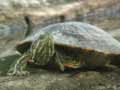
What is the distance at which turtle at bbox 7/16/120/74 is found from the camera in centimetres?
421

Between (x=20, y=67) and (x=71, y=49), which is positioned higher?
(x=71, y=49)

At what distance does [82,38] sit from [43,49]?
0.45 meters

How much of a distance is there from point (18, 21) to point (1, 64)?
8559 mm

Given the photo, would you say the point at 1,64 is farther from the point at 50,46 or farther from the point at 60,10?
→ the point at 60,10

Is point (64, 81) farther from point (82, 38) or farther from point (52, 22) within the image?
point (52, 22)

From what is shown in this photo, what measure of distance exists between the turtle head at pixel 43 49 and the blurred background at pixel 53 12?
7944 mm

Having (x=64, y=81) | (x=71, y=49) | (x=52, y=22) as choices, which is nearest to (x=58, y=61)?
(x=71, y=49)

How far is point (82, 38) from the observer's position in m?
4.32

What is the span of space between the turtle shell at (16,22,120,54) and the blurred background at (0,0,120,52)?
307 inches

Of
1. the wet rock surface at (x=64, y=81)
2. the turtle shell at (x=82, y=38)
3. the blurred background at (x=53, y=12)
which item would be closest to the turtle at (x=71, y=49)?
the turtle shell at (x=82, y=38)

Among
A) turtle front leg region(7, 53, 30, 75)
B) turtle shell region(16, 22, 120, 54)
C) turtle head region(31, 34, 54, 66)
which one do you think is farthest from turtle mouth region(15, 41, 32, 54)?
turtle head region(31, 34, 54, 66)

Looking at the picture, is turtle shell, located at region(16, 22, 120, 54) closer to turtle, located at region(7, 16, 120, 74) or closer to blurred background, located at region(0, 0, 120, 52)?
turtle, located at region(7, 16, 120, 74)

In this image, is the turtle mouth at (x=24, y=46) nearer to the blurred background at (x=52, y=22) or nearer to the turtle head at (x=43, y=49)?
the blurred background at (x=52, y=22)

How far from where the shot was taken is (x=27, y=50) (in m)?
4.73
